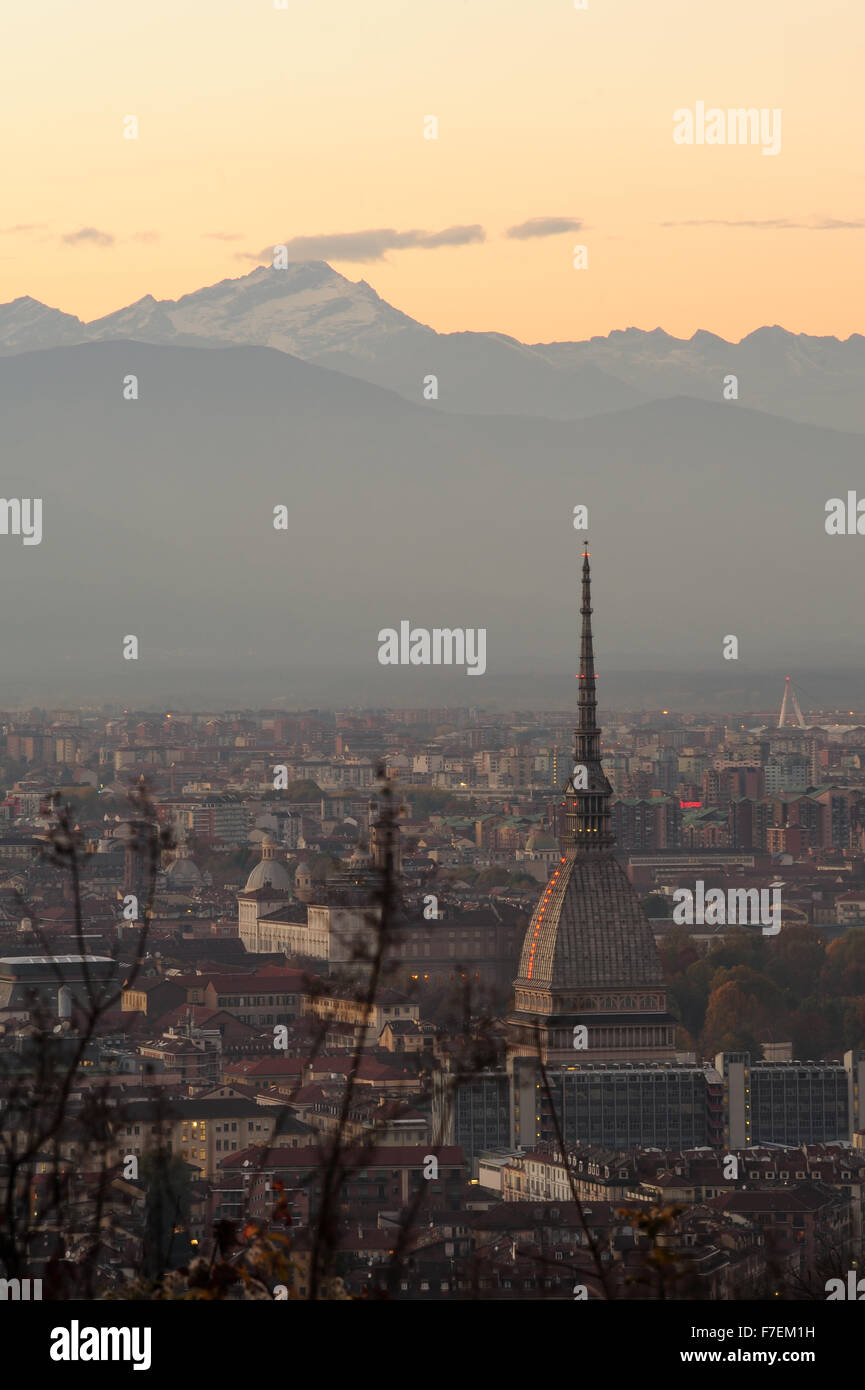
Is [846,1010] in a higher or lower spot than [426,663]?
lower

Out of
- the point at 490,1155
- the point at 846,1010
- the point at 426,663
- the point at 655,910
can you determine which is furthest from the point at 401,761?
the point at 490,1155

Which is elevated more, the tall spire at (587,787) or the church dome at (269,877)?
the tall spire at (587,787)

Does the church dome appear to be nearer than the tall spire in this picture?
No

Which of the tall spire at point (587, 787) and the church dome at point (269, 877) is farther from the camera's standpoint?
the church dome at point (269, 877)

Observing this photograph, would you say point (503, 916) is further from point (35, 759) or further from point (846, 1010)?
point (35, 759)

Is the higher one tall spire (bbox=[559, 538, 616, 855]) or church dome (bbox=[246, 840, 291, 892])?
tall spire (bbox=[559, 538, 616, 855])

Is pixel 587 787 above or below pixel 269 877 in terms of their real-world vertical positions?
above

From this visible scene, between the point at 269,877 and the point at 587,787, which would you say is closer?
the point at 587,787
